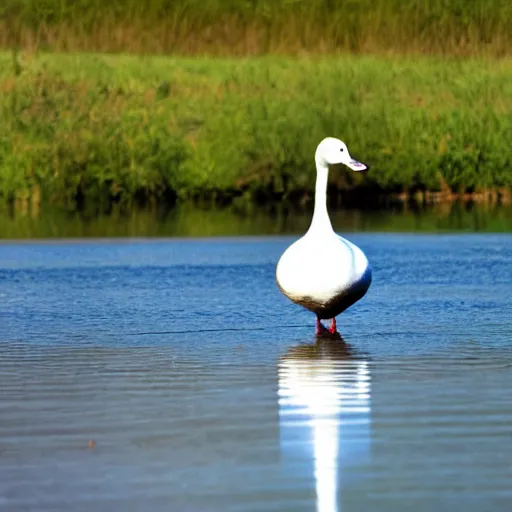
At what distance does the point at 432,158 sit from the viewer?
72.8 feet

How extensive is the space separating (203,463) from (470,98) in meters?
17.9

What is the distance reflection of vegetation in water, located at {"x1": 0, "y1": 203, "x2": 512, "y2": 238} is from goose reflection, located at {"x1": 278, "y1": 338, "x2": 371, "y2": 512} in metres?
8.19

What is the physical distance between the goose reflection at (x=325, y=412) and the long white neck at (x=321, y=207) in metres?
1.05

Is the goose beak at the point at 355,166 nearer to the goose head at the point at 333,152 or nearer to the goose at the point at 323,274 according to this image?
the goose head at the point at 333,152

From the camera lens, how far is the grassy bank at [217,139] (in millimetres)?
21797

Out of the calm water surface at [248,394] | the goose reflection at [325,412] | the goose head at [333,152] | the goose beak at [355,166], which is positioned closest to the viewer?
the calm water surface at [248,394]

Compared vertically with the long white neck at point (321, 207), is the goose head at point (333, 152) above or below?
above

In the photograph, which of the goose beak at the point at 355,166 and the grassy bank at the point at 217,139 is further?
the grassy bank at the point at 217,139

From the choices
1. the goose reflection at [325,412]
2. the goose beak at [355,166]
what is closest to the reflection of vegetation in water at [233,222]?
the goose beak at [355,166]

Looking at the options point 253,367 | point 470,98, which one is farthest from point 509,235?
point 253,367

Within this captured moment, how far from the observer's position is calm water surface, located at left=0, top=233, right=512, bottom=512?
19.9 ft

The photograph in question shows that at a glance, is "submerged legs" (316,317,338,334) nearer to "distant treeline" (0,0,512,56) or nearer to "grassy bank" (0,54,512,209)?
"grassy bank" (0,54,512,209)

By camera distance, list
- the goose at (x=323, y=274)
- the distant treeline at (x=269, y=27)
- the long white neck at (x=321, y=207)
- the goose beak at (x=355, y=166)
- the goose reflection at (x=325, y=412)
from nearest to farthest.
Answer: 1. the goose reflection at (x=325, y=412)
2. the goose at (x=323, y=274)
3. the long white neck at (x=321, y=207)
4. the goose beak at (x=355, y=166)
5. the distant treeline at (x=269, y=27)

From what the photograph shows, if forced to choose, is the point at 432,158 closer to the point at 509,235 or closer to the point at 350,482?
the point at 509,235
